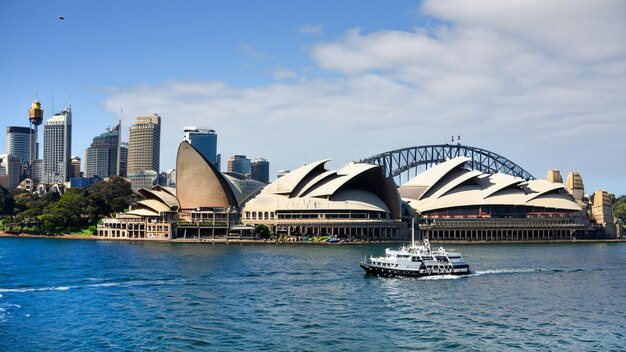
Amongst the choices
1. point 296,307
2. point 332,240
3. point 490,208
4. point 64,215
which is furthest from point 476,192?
point 296,307

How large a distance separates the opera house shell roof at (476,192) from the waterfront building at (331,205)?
11063mm

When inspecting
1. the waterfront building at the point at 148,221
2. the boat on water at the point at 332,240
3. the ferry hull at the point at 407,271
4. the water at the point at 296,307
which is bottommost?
the water at the point at 296,307

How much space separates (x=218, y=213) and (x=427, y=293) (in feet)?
251

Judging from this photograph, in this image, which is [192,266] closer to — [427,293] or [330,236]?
[427,293]

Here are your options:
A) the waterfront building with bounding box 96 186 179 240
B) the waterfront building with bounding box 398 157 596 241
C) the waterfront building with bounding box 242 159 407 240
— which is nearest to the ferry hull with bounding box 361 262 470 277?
the waterfront building with bounding box 242 159 407 240

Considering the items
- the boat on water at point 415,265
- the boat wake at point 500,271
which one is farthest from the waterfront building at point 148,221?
the boat wake at point 500,271

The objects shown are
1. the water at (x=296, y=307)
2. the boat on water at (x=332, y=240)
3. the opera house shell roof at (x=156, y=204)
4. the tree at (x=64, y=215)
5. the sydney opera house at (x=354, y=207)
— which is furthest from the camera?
the tree at (x=64, y=215)

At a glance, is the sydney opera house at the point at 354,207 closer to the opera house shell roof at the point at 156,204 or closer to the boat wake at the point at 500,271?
the opera house shell roof at the point at 156,204

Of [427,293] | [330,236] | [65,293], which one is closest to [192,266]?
[65,293]

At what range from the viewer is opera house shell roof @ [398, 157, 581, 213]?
434ft

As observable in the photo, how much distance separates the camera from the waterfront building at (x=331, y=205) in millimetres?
119500

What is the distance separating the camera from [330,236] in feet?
380

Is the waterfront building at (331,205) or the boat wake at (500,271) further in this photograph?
the waterfront building at (331,205)

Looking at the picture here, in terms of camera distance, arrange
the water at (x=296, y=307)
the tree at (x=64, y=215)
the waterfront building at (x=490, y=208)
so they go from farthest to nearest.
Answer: the tree at (x=64, y=215) → the waterfront building at (x=490, y=208) → the water at (x=296, y=307)
